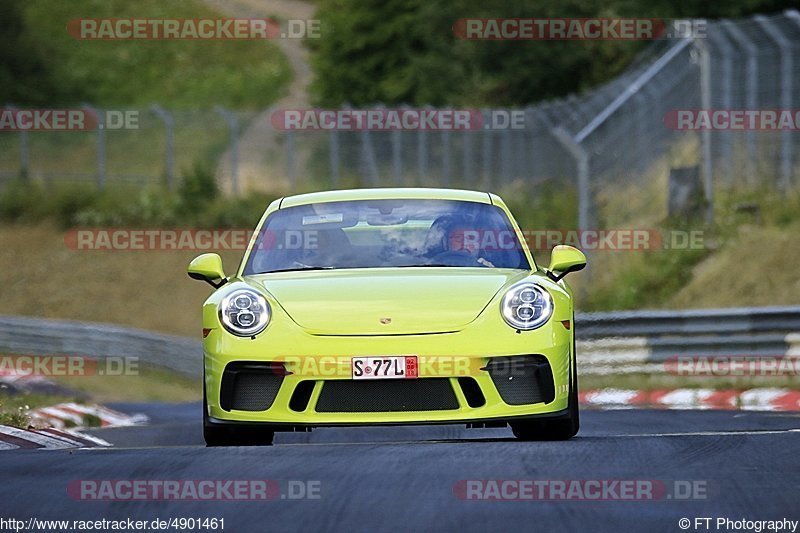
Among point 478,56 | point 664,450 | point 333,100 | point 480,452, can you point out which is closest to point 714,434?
point 664,450

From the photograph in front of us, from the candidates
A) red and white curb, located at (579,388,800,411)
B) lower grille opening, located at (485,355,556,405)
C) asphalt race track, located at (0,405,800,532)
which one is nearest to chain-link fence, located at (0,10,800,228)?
red and white curb, located at (579,388,800,411)

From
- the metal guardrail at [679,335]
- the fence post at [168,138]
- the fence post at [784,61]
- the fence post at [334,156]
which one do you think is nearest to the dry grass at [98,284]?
the fence post at [168,138]

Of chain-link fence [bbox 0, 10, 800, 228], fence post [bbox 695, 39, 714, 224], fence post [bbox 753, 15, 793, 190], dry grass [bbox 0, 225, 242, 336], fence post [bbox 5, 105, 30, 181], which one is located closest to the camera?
fence post [bbox 753, 15, 793, 190]

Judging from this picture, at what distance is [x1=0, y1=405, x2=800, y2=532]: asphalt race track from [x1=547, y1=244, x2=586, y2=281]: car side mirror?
40.0 inches

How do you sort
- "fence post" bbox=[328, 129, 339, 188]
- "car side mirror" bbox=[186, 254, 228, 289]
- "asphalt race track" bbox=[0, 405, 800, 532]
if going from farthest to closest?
"fence post" bbox=[328, 129, 339, 188] → "car side mirror" bbox=[186, 254, 228, 289] → "asphalt race track" bbox=[0, 405, 800, 532]

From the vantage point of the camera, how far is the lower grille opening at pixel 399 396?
320 inches

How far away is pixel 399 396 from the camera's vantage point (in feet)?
26.7

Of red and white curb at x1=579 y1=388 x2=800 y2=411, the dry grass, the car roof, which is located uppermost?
the car roof

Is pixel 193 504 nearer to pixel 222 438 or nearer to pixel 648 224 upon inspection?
pixel 222 438

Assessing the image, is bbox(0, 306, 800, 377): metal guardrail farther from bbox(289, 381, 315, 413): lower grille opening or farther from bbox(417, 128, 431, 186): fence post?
bbox(417, 128, 431, 186): fence post

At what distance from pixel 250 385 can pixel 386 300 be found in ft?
2.47

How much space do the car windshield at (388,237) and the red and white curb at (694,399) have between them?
4984 mm

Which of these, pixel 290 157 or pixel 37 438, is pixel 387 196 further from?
pixel 290 157

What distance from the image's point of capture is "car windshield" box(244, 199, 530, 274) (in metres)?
9.21
